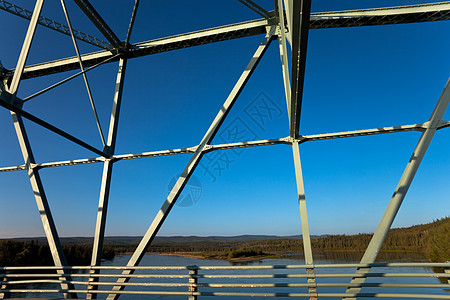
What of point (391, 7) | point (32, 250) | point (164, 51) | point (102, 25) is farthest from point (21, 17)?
point (32, 250)

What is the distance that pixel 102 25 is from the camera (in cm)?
654

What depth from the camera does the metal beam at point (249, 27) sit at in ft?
16.4

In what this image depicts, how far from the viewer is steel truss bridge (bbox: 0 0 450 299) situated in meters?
3.57

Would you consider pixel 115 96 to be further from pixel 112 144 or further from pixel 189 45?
pixel 189 45

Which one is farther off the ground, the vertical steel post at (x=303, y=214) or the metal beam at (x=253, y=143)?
the metal beam at (x=253, y=143)

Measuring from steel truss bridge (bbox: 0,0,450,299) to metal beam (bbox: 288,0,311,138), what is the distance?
1 cm

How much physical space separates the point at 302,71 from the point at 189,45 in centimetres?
460

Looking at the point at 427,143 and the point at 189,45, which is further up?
the point at 189,45

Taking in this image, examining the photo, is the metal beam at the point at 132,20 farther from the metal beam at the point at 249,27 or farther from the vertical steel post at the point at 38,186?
the vertical steel post at the point at 38,186

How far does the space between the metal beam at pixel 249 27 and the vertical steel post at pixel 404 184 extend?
199 centimetres

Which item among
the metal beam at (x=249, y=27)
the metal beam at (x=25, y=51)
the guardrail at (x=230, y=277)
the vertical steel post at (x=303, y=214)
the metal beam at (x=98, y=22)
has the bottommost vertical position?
the guardrail at (x=230, y=277)


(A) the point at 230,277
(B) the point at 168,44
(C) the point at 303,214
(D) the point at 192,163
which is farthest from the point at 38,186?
(C) the point at 303,214

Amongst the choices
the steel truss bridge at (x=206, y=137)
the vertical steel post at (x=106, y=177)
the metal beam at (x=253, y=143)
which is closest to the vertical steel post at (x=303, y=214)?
the steel truss bridge at (x=206, y=137)

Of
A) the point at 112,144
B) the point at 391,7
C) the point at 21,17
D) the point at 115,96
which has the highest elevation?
the point at 21,17
